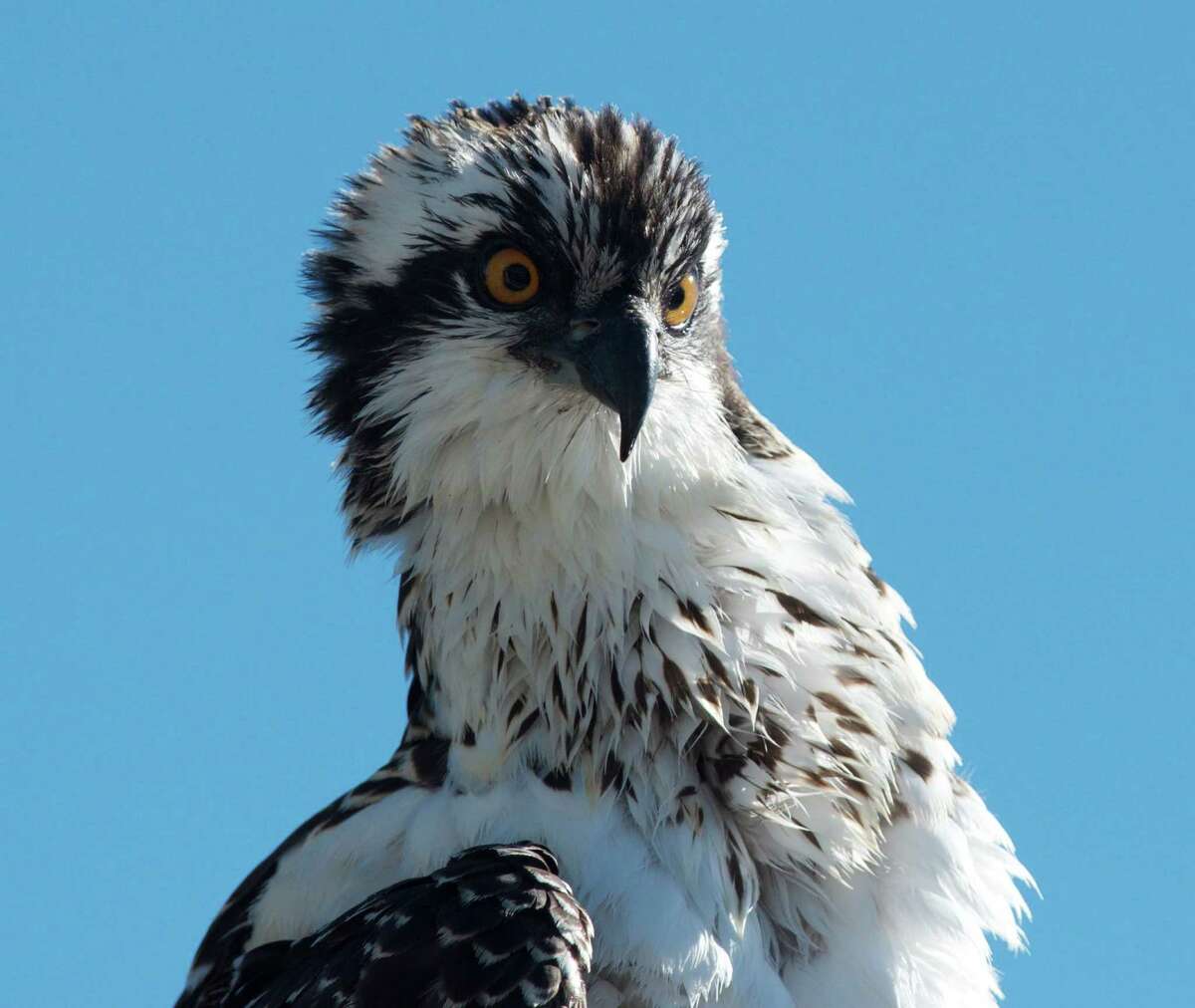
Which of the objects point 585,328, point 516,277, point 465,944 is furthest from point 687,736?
point 516,277

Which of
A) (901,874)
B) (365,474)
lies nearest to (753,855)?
(901,874)

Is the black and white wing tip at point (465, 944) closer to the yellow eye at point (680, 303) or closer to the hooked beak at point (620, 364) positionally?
the hooked beak at point (620, 364)

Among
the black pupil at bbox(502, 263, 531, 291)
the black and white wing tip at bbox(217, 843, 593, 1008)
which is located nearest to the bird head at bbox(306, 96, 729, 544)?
the black pupil at bbox(502, 263, 531, 291)

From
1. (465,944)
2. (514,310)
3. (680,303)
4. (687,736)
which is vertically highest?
(680,303)

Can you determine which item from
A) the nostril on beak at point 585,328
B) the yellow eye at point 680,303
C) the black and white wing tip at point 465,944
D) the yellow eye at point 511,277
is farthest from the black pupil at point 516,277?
the black and white wing tip at point 465,944

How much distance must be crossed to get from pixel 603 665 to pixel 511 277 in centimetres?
121

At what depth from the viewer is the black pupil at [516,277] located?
5801mm

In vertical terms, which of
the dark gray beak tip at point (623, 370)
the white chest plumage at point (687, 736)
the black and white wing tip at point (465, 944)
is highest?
the dark gray beak tip at point (623, 370)

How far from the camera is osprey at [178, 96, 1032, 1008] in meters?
5.17

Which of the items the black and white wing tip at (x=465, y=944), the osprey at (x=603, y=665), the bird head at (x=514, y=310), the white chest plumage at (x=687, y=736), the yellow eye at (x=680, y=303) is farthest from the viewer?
the yellow eye at (x=680, y=303)

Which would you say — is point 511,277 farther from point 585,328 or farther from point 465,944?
point 465,944

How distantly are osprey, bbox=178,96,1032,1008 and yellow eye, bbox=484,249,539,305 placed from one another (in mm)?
11

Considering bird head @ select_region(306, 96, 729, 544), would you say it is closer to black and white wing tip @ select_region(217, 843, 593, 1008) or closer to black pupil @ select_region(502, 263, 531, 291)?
black pupil @ select_region(502, 263, 531, 291)

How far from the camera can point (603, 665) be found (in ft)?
18.0
